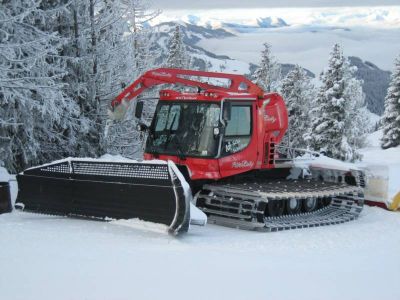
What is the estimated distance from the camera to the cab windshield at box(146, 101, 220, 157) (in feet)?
36.0

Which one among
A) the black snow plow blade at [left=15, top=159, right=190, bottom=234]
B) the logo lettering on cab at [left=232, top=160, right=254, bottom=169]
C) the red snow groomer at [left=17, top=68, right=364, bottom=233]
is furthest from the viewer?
the logo lettering on cab at [left=232, top=160, right=254, bottom=169]

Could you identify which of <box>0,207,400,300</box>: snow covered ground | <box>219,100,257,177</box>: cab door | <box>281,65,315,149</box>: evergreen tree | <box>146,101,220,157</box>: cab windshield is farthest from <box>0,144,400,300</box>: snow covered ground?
<box>281,65,315,149</box>: evergreen tree

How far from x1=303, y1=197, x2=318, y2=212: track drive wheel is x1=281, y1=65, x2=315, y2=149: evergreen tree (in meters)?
31.4

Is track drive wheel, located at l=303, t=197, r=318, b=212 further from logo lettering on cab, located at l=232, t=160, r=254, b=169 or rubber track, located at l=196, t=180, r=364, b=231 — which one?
logo lettering on cab, located at l=232, t=160, r=254, b=169

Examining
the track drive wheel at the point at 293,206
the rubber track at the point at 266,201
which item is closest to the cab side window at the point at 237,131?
the rubber track at the point at 266,201

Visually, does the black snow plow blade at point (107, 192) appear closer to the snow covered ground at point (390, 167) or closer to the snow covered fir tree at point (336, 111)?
the snow covered ground at point (390, 167)

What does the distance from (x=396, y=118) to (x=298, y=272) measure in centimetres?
4785

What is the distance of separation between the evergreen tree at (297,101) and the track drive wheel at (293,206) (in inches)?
1256

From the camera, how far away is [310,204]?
1223 centimetres

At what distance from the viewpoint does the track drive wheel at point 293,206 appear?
38.0 ft

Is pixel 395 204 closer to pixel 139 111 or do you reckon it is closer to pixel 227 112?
pixel 227 112

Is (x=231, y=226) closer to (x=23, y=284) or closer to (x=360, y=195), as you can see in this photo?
(x=360, y=195)

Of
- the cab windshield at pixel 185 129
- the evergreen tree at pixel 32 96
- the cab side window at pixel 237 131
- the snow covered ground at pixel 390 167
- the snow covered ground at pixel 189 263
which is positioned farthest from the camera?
the snow covered ground at pixel 390 167

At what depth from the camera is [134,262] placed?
23.2 ft
